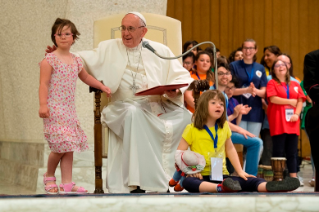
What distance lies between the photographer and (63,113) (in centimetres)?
444

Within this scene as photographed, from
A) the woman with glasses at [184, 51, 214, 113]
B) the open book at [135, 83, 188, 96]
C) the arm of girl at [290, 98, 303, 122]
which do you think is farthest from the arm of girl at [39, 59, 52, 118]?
the arm of girl at [290, 98, 303, 122]

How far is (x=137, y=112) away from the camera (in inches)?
188

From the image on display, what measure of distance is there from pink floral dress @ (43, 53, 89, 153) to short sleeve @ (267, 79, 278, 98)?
301cm

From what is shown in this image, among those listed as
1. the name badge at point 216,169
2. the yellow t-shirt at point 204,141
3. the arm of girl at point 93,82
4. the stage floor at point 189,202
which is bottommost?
the stage floor at point 189,202

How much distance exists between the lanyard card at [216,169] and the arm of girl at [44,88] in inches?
49.5

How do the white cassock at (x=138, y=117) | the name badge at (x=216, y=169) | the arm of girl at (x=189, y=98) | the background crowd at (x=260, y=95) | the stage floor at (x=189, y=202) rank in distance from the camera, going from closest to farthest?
the stage floor at (x=189, y=202) < the name badge at (x=216, y=169) < the white cassock at (x=138, y=117) < the arm of girl at (x=189, y=98) < the background crowd at (x=260, y=95)

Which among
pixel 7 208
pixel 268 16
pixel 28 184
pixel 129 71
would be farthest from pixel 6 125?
pixel 268 16

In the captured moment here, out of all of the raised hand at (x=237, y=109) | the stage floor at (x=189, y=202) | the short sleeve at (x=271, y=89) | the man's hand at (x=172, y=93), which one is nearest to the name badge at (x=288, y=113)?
the short sleeve at (x=271, y=89)

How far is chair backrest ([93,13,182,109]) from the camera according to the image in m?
5.65

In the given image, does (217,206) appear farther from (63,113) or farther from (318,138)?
(63,113)

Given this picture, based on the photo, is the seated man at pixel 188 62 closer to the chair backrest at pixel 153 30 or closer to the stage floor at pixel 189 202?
the chair backrest at pixel 153 30

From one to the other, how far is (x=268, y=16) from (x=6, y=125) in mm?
5608

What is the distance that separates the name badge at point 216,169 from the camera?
418 centimetres

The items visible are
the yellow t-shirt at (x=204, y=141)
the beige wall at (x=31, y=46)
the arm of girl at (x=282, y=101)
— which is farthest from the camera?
the arm of girl at (x=282, y=101)
